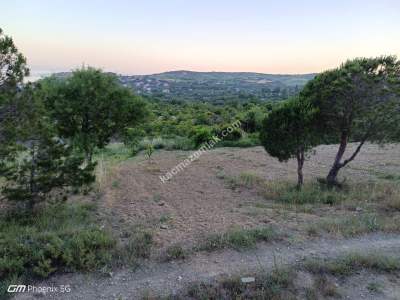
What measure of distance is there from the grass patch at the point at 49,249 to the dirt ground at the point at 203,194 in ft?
2.81

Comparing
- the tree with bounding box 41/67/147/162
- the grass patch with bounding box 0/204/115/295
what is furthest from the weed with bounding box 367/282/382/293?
the tree with bounding box 41/67/147/162

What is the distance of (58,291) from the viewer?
3.74 m

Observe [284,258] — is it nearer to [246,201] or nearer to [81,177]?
[246,201]

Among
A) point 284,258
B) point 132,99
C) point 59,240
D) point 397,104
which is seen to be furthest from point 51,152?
point 397,104

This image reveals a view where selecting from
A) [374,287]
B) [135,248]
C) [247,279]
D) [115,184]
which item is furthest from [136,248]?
[115,184]

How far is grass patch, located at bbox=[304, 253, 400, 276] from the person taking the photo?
4.08m

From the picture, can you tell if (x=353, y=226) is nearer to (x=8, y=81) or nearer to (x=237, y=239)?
(x=237, y=239)

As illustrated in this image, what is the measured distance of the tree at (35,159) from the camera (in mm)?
5129

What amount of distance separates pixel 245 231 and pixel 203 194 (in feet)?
10.8

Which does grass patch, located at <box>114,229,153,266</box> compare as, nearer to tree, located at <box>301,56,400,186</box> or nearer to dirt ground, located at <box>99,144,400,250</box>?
dirt ground, located at <box>99,144,400,250</box>

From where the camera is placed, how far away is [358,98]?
26.0 feet

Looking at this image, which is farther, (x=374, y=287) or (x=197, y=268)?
(x=197, y=268)

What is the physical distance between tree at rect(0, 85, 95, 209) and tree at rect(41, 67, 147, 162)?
1778 mm

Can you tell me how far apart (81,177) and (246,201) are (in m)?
3.97
